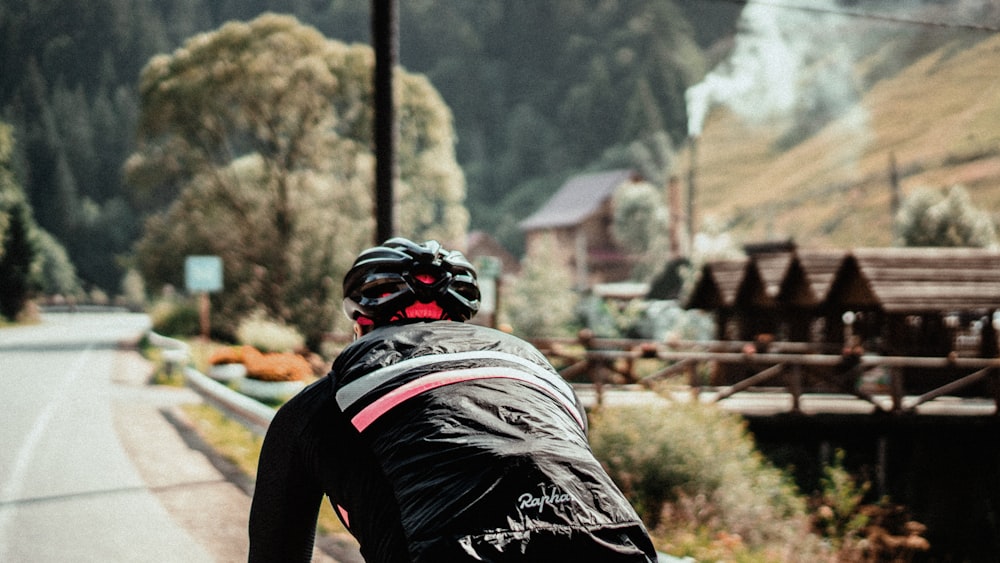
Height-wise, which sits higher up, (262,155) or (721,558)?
(262,155)

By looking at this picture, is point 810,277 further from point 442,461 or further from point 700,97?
point 700,97

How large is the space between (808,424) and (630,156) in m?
107

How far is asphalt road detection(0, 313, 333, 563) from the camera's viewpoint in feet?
22.3

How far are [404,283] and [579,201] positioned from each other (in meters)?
88.1

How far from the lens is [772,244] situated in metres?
33.5

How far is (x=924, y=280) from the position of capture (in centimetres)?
2464

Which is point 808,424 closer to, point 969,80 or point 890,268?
point 890,268

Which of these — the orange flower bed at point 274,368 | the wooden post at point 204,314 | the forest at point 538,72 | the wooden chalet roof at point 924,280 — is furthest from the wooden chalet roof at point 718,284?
the forest at point 538,72

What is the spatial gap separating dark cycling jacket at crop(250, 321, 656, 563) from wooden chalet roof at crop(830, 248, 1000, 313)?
23.6 m

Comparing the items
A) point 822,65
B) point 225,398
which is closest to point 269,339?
point 225,398

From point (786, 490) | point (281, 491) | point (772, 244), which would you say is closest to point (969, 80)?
point (772, 244)

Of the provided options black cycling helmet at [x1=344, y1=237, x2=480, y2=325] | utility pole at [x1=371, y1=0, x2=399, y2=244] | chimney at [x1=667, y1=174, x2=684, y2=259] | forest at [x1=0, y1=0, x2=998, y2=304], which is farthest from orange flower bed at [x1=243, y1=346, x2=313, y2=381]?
forest at [x1=0, y1=0, x2=998, y2=304]

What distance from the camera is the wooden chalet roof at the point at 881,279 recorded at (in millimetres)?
24031

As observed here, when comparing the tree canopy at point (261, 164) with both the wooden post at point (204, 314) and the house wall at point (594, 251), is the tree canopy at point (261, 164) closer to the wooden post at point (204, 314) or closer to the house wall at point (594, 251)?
the wooden post at point (204, 314)
